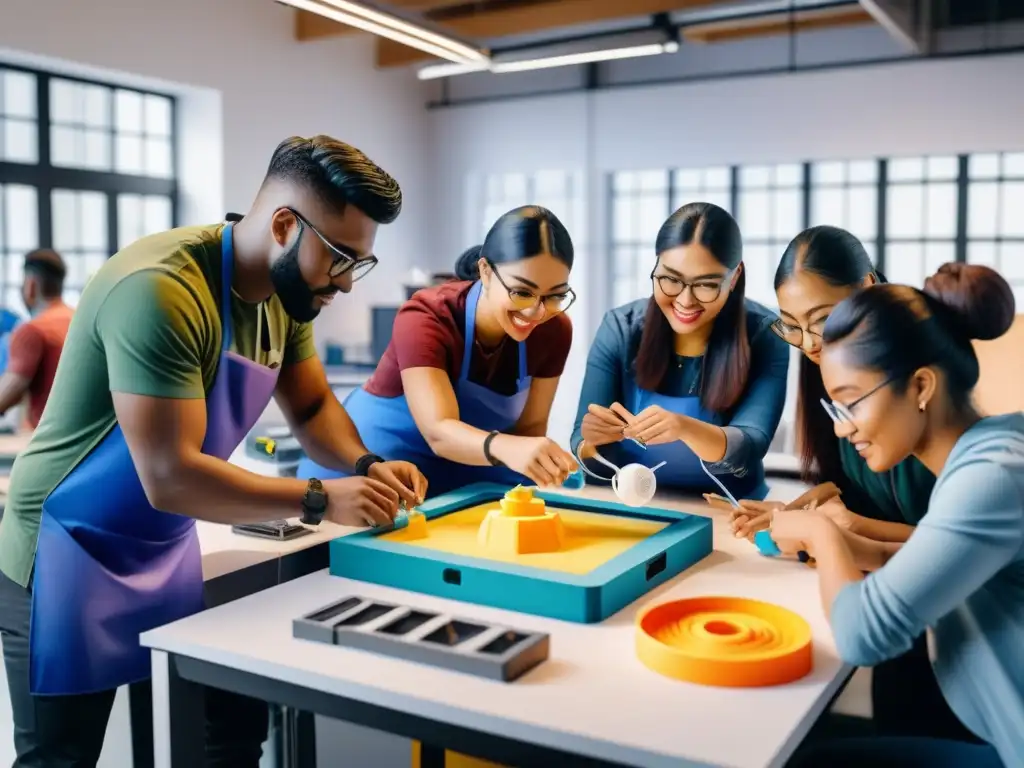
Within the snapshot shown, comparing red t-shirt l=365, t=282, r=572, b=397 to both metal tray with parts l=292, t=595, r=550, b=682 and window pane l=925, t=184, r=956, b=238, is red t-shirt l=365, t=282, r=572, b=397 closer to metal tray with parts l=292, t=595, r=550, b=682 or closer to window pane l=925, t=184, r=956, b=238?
metal tray with parts l=292, t=595, r=550, b=682

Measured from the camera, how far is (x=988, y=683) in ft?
4.50

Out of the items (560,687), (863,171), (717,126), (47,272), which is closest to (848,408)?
(560,687)

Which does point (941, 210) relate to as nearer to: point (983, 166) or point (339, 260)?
point (983, 166)

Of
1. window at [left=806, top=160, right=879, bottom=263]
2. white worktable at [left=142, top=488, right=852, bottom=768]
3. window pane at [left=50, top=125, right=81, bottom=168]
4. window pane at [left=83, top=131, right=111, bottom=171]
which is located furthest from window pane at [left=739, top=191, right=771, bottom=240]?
white worktable at [left=142, top=488, right=852, bottom=768]

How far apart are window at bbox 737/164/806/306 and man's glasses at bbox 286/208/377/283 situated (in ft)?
22.5

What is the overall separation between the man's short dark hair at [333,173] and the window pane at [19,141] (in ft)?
17.2

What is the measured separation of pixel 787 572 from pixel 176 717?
115cm

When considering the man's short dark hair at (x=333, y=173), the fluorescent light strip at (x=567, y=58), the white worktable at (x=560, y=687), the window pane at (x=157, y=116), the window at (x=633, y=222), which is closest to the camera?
the white worktable at (x=560, y=687)

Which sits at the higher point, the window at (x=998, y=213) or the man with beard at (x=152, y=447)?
the window at (x=998, y=213)

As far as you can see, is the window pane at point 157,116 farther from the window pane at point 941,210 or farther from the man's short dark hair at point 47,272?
the window pane at point 941,210

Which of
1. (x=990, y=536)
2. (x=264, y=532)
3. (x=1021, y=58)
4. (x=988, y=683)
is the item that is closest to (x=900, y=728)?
(x=988, y=683)

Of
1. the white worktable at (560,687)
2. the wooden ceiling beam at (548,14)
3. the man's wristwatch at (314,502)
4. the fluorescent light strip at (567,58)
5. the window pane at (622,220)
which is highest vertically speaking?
the wooden ceiling beam at (548,14)

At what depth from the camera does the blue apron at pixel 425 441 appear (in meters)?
2.46

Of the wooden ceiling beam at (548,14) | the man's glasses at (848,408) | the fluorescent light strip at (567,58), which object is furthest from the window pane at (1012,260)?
the man's glasses at (848,408)
